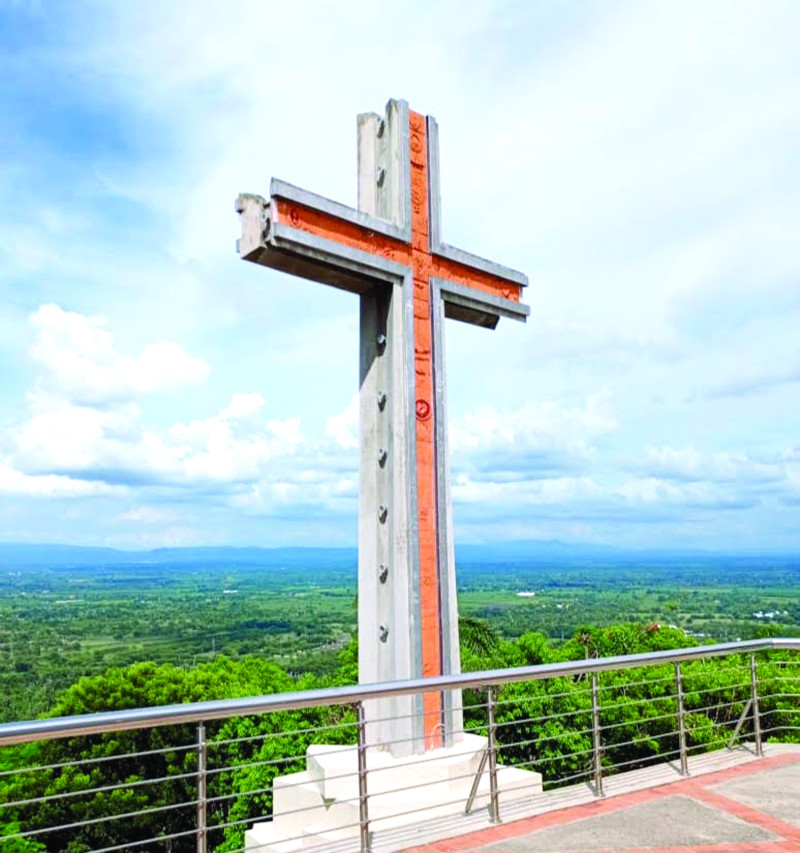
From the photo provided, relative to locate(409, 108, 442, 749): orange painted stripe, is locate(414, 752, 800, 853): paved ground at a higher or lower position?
lower

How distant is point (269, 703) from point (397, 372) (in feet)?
11.5

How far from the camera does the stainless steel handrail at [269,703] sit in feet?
10.5

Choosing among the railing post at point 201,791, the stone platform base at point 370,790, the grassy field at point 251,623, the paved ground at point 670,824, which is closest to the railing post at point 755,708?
the paved ground at point 670,824

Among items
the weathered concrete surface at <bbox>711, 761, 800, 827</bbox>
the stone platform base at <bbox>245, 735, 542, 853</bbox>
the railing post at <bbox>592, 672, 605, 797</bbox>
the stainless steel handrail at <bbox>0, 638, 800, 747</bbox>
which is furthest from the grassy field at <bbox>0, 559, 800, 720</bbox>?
the stainless steel handrail at <bbox>0, 638, 800, 747</bbox>

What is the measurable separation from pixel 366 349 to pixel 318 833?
378 centimetres

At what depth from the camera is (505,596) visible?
10912cm

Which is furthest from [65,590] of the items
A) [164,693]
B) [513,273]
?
[513,273]

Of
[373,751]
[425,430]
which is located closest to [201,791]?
[373,751]

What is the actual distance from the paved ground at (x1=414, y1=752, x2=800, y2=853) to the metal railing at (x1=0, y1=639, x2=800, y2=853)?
0.22m

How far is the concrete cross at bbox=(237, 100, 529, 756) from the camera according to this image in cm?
633

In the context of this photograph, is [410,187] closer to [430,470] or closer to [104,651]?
[430,470]

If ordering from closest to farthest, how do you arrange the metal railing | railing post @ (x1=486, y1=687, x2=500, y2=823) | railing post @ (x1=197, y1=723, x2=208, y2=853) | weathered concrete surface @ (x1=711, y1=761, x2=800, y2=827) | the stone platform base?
railing post @ (x1=197, y1=723, x2=208, y2=853)
the metal railing
railing post @ (x1=486, y1=687, x2=500, y2=823)
weathered concrete surface @ (x1=711, y1=761, x2=800, y2=827)
the stone platform base

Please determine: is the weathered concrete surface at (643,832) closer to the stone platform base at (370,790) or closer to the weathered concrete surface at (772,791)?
the weathered concrete surface at (772,791)

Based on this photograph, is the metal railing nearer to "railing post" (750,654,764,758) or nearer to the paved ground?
"railing post" (750,654,764,758)
